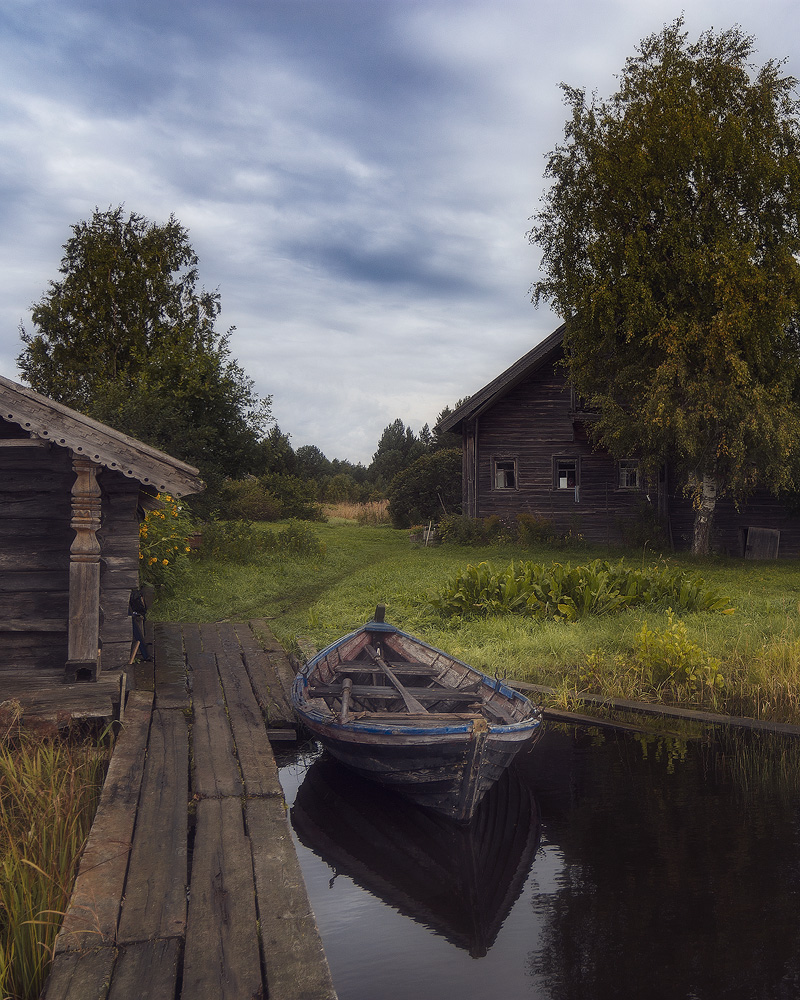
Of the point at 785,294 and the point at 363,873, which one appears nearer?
the point at 363,873

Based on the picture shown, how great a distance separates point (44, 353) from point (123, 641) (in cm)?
2888

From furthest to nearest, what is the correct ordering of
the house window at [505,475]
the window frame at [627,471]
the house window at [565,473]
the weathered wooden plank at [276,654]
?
the house window at [505,475] → the house window at [565,473] → the window frame at [627,471] → the weathered wooden plank at [276,654]

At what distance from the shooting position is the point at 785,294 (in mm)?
20750

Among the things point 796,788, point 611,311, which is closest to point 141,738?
point 796,788

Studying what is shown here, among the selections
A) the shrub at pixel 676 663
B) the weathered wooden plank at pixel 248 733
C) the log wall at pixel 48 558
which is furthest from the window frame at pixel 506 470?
the log wall at pixel 48 558

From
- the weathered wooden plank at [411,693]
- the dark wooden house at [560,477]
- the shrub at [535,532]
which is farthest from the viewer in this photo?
the shrub at [535,532]

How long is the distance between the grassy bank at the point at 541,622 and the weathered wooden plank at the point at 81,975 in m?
7.13

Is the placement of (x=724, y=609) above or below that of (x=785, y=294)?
below

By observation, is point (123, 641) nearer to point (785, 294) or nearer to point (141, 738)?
point (141, 738)

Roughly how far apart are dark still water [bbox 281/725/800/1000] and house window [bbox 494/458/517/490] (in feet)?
64.2

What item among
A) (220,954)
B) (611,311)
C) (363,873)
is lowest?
(363,873)

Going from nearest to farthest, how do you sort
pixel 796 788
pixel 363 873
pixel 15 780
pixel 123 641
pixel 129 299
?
pixel 15 780, pixel 363 873, pixel 796 788, pixel 123 641, pixel 129 299

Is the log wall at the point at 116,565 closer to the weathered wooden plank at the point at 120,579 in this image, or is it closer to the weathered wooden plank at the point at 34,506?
the weathered wooden plank at the point at 120,579

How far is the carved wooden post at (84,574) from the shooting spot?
763 centimetres
